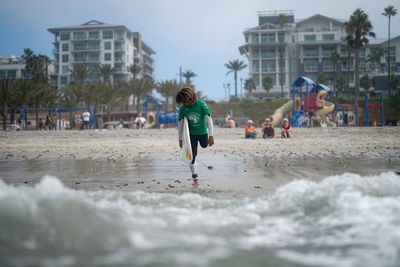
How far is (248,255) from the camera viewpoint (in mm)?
2578

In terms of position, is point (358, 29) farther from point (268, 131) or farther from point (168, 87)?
point (268, 131)

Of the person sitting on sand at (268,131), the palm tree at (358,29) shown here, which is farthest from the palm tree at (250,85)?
the person sitting on sand at (268,131)

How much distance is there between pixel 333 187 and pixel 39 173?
5.67 metres

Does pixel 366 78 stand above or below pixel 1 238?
above

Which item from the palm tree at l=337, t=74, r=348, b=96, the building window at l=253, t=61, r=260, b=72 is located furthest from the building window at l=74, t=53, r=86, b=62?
the palm tree at l=337, t=74, r=348, b=96

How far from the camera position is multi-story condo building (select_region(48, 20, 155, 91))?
326ft

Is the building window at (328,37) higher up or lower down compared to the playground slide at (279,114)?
higher up

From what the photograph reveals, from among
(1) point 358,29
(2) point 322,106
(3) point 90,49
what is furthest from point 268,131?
(3) point 90,49

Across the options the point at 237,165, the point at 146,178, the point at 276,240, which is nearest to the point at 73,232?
the point at 276,240

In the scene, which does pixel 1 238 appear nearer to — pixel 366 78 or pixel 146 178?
pixel 146 178

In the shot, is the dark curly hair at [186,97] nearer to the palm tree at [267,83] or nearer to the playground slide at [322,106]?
the playground slide at [322,106]

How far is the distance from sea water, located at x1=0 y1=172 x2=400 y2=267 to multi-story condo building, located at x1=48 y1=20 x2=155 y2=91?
97506mm

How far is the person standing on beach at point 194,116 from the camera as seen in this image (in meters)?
6.77

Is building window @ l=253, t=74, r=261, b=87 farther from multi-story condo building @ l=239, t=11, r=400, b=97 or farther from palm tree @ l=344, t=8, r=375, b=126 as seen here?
palm tree @ l=344, t=8, r=375, b=126
